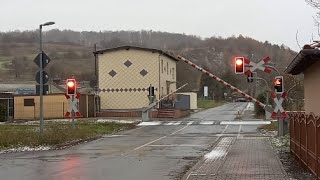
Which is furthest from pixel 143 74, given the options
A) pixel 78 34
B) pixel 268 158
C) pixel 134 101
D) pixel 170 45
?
pixel 78 34

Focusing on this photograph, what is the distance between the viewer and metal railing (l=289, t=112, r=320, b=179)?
11086 mm

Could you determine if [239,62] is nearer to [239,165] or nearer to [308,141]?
[239,165]

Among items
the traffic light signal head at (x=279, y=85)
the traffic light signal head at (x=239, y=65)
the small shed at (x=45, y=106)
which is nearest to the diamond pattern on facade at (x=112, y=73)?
the small shed at (x=45, y=106)

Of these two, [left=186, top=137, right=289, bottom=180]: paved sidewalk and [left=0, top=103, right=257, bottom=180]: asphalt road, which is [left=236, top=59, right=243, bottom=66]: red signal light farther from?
[left=186, top=137, right=289, bottom=180]: paved sidewalk

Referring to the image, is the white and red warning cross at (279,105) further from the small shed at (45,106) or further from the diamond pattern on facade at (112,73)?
the diamond pattern on facade at (112,73)

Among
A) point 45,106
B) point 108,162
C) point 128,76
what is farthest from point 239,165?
point 128,76

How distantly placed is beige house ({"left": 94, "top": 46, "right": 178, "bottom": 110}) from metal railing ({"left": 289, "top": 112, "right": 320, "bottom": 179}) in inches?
1616

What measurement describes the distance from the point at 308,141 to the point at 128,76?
1801 inches

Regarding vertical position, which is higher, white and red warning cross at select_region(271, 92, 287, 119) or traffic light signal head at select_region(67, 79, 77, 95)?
traffic light signal head at select_region(67, 79, 77, 95)

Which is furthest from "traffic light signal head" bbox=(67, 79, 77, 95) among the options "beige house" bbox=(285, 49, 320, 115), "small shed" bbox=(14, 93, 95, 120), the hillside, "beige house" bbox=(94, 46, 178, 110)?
the hillside

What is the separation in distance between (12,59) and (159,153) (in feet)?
346

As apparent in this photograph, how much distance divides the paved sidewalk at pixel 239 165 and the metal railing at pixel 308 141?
0.64 m

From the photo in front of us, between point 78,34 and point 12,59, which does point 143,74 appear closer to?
point 78,34

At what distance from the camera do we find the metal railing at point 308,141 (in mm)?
11086
